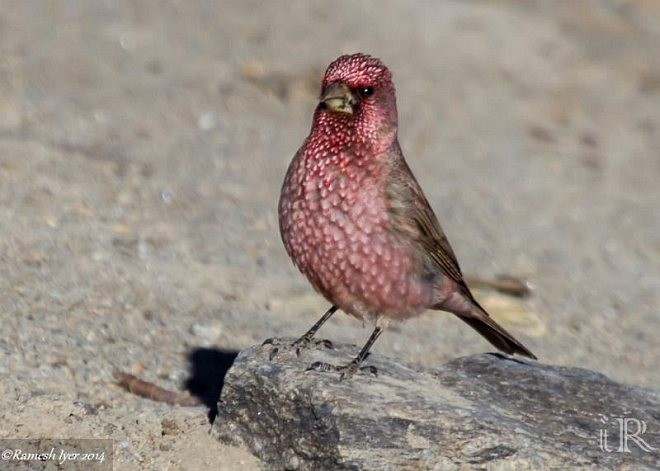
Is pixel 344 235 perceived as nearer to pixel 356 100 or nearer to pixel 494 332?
pixel 356 100

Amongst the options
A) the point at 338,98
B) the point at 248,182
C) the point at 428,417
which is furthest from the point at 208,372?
the point at 248,182

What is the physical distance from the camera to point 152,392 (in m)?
6.20

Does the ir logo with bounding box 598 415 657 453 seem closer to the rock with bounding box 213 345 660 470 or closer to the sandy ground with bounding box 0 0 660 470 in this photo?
the rock with bounding box 213 345 660 470

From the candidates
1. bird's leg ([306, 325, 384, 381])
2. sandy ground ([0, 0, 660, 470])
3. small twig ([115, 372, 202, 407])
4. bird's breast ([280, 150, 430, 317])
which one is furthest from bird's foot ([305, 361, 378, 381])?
small twig ([115, 372, 202, 407])

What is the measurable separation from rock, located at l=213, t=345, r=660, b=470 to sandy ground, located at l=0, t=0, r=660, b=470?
28 centimetres

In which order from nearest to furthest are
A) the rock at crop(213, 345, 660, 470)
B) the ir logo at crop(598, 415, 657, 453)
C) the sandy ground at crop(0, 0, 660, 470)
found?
the rock at crop(213, 345, 660, 470)
the ir logo at crop(598, 415, 657, 453)
the sandy ground at crop(0, 0, 660, 470)

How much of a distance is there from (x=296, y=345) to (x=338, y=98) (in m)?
1.08

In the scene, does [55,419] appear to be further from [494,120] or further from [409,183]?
[494,120]

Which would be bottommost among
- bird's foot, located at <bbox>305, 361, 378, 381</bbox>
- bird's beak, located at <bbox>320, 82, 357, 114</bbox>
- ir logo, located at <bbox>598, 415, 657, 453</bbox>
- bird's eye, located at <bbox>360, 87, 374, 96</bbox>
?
bird's foot, located at <bbox>305, 361, 378, 381</bbox>

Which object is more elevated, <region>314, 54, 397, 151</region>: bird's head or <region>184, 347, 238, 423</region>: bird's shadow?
<region>314, 54, 397, 151</region>: bird's head

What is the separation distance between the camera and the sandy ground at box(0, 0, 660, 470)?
657 centimetres

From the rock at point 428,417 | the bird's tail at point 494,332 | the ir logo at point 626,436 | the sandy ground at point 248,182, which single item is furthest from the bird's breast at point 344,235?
the ir logo at point 626,436

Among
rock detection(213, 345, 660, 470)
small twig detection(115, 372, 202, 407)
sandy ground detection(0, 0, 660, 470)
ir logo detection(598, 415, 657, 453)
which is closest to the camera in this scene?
rock detection(213, 345, 660, 470)

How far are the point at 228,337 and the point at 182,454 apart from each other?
169 cm
